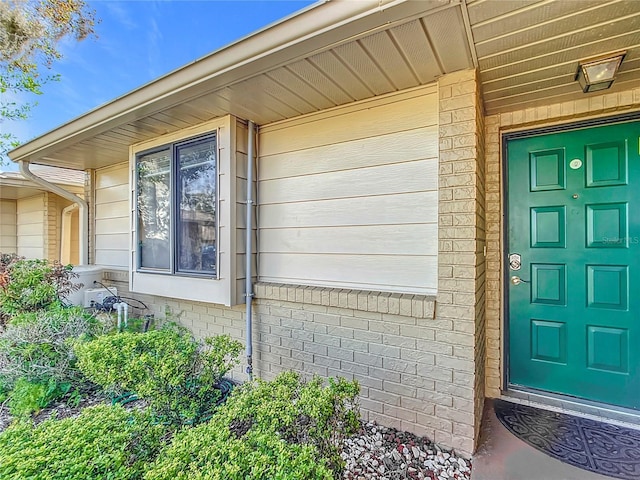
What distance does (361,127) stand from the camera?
2.44 m

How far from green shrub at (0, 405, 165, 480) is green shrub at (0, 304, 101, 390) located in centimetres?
145

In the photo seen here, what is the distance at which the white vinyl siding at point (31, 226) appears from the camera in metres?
6.41

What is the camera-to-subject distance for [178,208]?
→ 3129 millimetres

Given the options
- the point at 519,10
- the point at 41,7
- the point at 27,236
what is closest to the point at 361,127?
the point at 519,10

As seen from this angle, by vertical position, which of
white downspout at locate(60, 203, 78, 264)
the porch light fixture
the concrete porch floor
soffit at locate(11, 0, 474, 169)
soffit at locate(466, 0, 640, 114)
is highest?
soffit at locate(11, 0, 474, 169)

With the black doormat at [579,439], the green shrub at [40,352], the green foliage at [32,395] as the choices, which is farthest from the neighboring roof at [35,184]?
the black doormat at [579,439]

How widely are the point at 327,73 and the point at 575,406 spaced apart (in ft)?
9.88

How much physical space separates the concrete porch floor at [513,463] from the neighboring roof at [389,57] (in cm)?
234

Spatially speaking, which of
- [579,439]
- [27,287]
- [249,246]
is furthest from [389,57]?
[27,287]

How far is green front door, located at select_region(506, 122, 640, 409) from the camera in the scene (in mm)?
2246

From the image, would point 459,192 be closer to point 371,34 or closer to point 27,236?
point 371,34

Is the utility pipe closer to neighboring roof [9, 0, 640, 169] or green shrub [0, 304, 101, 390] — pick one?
neighboring roof [9, 0, 640, 169]

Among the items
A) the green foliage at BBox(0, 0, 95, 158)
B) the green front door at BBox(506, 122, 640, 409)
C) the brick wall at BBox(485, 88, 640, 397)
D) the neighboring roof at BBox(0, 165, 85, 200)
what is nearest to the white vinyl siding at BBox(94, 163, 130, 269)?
the neighboring roof at BBox(0, 165, 85, 200)

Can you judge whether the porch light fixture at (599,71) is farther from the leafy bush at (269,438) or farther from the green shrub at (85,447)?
the green shrub at (85,447)
